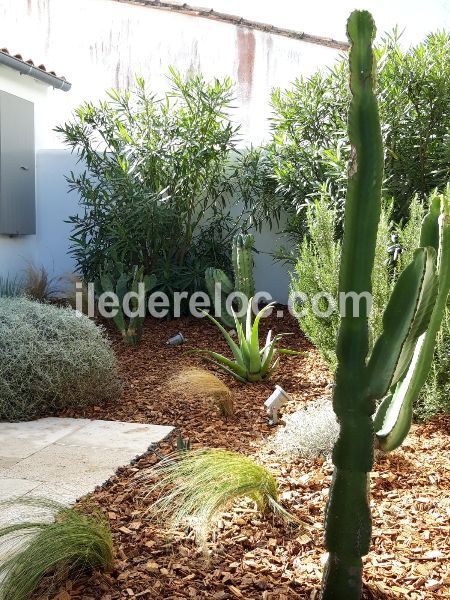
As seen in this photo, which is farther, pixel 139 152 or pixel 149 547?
pixel 139 152

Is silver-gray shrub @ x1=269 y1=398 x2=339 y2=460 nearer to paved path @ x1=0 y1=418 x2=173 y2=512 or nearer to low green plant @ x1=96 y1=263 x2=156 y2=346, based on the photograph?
paved path @ x1=0 y1=418 x2=173 y2=512

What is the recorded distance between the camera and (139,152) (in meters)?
7.45

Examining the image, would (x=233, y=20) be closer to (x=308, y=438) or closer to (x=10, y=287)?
(x=10, y=287)

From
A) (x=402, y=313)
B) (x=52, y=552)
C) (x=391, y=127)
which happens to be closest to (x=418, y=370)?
(x=402, y=313)

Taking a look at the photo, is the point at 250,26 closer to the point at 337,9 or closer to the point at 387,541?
the point at 337,9

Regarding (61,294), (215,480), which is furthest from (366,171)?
(61,294)

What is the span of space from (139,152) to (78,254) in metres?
1.44

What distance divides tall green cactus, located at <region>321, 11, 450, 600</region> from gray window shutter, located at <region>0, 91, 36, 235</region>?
6.42 metres

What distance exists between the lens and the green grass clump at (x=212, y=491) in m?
2.38

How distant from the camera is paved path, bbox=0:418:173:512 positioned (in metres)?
2.93

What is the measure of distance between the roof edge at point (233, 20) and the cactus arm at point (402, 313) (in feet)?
33.4

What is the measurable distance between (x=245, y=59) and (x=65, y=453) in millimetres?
9578

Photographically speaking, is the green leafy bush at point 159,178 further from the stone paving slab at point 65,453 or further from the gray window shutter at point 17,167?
the stone paving slab at point 65,453

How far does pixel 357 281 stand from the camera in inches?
70.7
